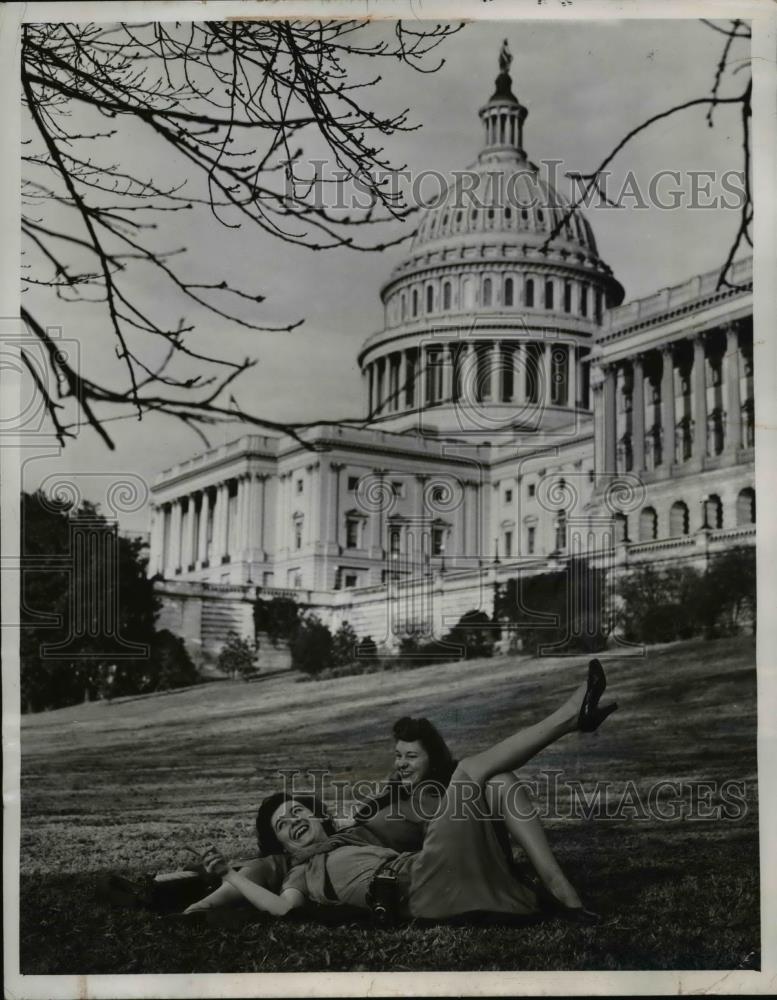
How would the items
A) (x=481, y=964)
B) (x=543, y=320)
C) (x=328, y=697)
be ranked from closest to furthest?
(x=481, y=964) → (x=328, y=697) → (x=543, y=320)

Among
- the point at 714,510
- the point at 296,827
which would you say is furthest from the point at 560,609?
the point at 296,827

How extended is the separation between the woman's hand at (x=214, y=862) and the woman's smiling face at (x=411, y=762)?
122 centimetres

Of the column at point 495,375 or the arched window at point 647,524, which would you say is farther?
the column at point 495,375

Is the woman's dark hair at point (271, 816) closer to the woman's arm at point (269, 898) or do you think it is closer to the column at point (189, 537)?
the woman's arm at point (269, 898)

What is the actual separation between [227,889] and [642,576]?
365 centimetres

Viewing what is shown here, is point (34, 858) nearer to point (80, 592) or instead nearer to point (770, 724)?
point (80, 592)

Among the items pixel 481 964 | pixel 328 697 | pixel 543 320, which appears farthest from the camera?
pixel 543 320

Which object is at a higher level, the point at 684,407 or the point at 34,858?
the point at 684,407

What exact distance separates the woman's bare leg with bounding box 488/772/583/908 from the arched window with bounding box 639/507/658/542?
212 cm

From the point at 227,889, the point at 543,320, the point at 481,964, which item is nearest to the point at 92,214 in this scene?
the point at 543,320

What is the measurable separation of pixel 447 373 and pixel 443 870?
369 cm

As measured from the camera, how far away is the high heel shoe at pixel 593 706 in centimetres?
862

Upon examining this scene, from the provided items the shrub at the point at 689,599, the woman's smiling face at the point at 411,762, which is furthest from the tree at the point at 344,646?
the shrub at the point at 689,599

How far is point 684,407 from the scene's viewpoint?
10.2 metres
